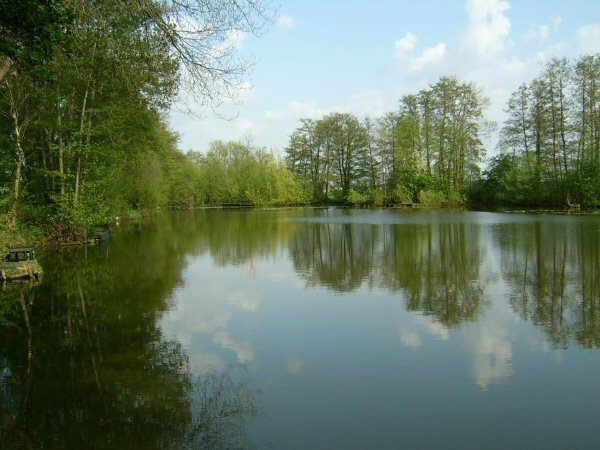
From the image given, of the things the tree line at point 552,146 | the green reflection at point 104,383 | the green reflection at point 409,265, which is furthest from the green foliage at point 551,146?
the green reflection at point 104,383

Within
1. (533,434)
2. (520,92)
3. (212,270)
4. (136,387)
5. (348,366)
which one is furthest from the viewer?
(520,92)

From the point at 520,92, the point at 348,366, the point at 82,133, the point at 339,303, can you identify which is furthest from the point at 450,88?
the point at 348,366

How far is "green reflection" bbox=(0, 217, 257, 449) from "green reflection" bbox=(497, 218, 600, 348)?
16.2 ft

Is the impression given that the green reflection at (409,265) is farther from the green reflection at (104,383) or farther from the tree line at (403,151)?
the tree line at (403,151)

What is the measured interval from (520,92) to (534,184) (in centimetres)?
975

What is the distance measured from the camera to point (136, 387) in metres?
5.78

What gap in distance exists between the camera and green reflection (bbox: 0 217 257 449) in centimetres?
473

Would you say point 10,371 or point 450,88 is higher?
point 450,88

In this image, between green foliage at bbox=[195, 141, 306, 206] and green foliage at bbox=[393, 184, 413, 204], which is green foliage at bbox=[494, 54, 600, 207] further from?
green foliage at bbox=[195, 141, 306, 206]

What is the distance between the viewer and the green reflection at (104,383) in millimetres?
4734

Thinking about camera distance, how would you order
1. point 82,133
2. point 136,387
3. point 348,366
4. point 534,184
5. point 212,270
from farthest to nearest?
point 534,184, point 82,133, point 212,270, point 348,366, point 136,387

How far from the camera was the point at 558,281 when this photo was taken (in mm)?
11250

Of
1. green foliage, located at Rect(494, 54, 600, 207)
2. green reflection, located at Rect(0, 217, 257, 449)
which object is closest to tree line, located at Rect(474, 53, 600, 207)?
green foliage, located at Rect(494, 54, 600, 207)

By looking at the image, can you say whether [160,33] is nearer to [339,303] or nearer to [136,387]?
[136,387]
